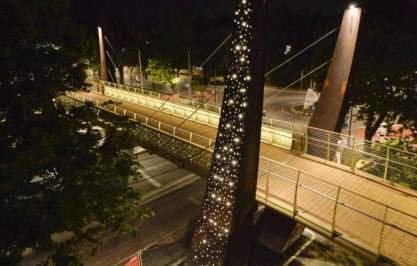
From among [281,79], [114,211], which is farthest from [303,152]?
[281,79]

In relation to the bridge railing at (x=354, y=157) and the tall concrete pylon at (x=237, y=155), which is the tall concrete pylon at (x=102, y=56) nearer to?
the bridge railing at (x=354, y=157)

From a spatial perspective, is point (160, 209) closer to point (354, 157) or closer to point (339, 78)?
point (354, 157)

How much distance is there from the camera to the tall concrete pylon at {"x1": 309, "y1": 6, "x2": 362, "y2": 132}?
1023cm

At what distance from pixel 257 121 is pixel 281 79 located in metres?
48.2

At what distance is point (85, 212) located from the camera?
19.0ft

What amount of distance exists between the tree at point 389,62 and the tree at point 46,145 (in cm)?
1356

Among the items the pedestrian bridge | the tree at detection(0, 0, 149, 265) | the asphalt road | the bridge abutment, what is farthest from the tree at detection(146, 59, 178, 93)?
the tree at detection(0, 0, 149, 265)

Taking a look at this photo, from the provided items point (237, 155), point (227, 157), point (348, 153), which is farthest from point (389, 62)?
point (227, 157)

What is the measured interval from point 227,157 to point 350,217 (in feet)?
12.8

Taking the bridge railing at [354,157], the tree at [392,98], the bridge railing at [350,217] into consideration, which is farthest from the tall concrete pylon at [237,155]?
the tree at [392,98]

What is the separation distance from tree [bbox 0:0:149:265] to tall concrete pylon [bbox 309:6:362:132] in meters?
8.42

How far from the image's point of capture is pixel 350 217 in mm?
7648

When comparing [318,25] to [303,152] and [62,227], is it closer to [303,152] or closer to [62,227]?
[303,152]

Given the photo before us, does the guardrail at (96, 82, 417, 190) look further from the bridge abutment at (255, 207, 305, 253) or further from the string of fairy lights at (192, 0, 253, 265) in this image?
the string of fairy lights at (192, 0, 253, 265)
